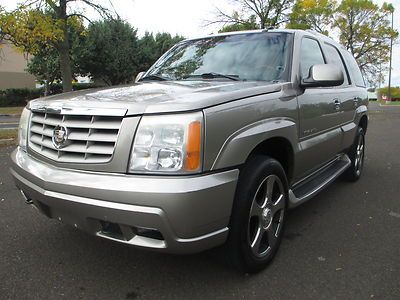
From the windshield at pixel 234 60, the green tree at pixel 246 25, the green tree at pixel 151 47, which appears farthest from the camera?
the green tree at pixel 151 47

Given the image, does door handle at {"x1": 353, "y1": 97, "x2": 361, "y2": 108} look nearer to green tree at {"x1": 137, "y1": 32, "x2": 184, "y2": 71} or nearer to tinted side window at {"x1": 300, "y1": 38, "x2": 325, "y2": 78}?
tinted side window at {"x1": 300, "y1": 38, "x2": 325, "y2": 78}

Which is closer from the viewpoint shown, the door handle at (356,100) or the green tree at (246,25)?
the door handle at (356,100)

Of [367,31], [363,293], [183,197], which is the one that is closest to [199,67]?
[183,197]

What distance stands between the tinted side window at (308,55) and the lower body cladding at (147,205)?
1728 mm

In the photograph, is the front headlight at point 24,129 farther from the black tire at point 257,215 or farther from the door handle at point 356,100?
the door handle at point 356,100

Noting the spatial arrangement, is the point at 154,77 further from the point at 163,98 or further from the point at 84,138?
the point at 84,138

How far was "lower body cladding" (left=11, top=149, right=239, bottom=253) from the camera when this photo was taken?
2250 mm

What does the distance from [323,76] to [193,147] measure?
1607 millimetres

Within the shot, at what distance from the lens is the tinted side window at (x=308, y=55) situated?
378cm

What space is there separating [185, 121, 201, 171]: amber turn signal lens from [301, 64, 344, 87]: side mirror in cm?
152

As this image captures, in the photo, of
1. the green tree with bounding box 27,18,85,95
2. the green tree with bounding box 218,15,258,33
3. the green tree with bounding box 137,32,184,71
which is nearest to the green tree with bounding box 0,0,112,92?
the green tree with bounding box 218,15,258,33

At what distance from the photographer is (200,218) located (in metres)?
2.33

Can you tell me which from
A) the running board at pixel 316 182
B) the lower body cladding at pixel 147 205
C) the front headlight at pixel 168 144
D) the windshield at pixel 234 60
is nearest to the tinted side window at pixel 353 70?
the running board at pixel 316 182

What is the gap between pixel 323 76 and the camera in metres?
3.35
